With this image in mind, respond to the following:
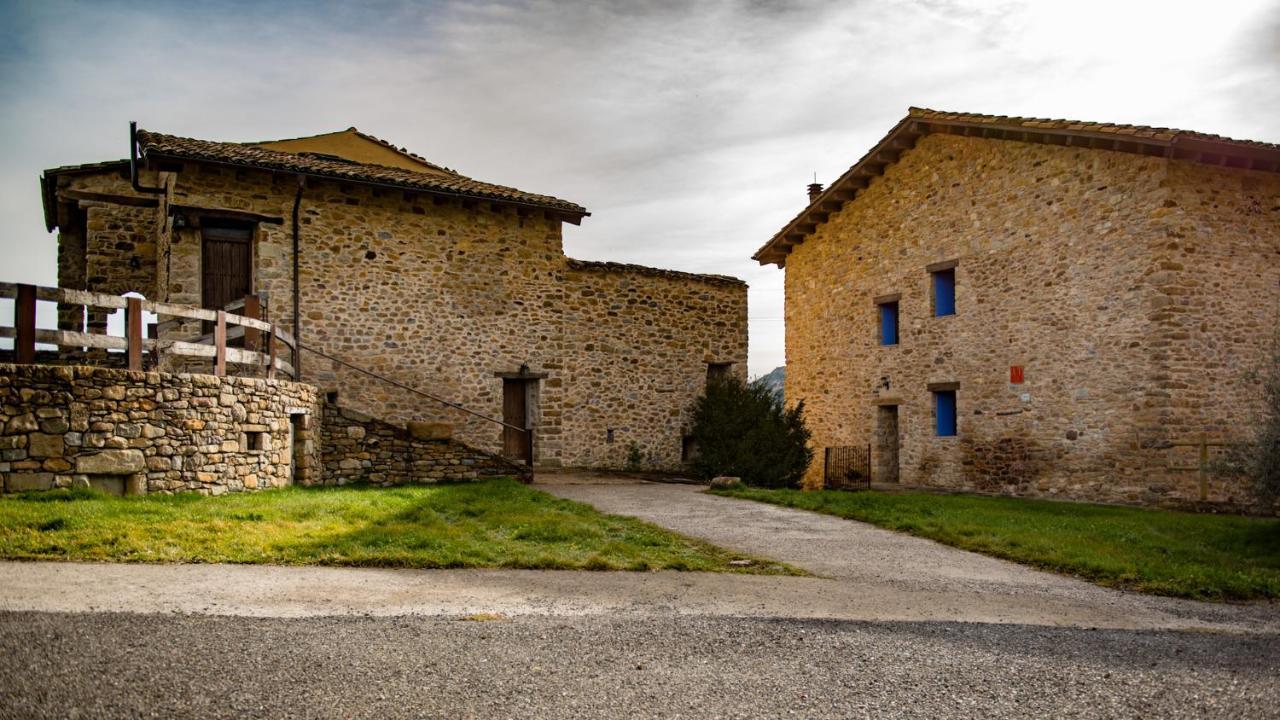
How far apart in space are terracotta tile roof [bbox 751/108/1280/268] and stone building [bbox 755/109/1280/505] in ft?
0.15

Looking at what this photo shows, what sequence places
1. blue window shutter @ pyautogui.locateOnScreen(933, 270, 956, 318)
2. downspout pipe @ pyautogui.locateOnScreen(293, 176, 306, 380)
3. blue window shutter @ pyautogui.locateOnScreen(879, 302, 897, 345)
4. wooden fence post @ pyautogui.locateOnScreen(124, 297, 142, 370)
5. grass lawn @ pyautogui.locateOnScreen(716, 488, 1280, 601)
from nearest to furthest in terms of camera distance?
grass lawn @ pyautogui.locateOnScreen(716, 488, 1280, 601), wooden fence post @ pyautogui.locateOnScreen(124, 297, 142, 370), downspout pipe @ pyautogui.locateOnScreen(293, 176, 306, 380), blue window shutter @ pyautogui.locateOnScreen(933, 270, 956, 318), blue window shutter @ pyautogui.locateOnScreen(879, 302, 897, 345)

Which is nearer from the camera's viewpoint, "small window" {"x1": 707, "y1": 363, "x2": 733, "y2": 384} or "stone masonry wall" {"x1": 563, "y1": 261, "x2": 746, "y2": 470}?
"stone masonry wall" {"x1": 563, "y1": 261, "x2": 746, "y2": 470}

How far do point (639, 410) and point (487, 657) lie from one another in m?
15.4

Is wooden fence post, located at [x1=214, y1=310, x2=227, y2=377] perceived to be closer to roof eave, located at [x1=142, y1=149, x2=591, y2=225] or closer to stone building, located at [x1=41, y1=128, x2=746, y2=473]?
stone building, located at [x1=41, y1=128, x2=746, y2=473]

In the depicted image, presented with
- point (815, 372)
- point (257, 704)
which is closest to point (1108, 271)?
point (815, 372)

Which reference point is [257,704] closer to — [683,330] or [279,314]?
[279,314]

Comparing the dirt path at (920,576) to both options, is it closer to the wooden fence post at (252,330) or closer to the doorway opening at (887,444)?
the wooden fence post at (252,330)

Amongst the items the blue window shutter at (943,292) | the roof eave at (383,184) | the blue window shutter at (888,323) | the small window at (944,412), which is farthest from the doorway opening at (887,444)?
the roof eave at (383,184)

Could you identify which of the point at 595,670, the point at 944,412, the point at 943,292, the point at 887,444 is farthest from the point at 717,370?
the point at 595,670

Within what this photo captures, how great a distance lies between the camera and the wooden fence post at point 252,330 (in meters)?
13.2

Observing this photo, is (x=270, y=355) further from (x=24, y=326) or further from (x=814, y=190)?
(x=814, y=190)

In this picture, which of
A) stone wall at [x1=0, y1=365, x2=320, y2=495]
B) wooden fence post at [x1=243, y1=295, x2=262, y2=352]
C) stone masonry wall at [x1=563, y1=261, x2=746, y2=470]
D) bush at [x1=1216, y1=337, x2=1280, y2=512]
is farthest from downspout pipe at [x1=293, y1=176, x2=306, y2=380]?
bush at [x1=1216, y1=337, x2=1280, y2=512]

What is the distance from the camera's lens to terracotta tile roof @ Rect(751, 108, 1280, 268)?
14258 millimetres

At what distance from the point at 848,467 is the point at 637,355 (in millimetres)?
5458
